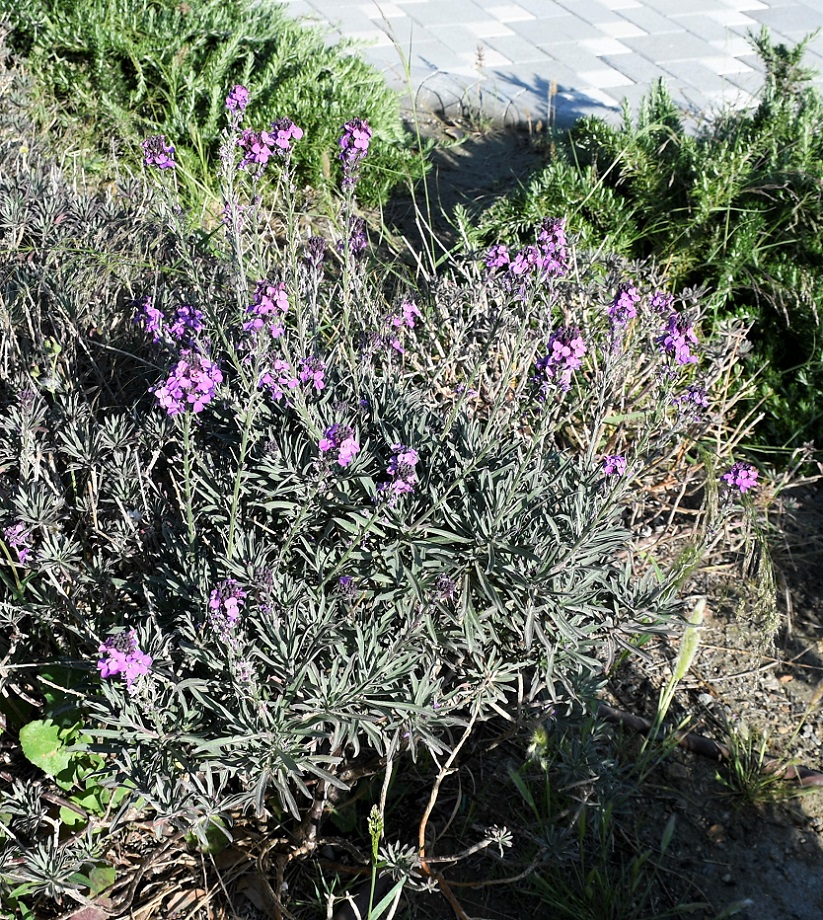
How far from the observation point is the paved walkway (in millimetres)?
6090

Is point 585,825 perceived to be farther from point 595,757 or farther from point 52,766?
point 52,766

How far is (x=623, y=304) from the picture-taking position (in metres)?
2.64

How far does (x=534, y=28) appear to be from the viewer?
7164mm

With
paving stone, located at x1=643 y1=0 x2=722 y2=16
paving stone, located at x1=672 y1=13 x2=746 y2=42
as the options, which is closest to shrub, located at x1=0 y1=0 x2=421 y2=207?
paving stone, located at x1=672 y1=13 x2=746 y2=42

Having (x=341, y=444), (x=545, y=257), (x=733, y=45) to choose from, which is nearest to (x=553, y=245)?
(x=545, y=257)

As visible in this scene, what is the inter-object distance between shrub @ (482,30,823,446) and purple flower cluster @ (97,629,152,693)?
9.16 feet

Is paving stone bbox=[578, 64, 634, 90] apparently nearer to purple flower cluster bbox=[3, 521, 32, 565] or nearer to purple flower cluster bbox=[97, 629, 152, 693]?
purple flower cluster bbox=[3, 521, 32, 565]

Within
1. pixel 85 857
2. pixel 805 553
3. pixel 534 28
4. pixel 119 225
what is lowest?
pixel 85 857

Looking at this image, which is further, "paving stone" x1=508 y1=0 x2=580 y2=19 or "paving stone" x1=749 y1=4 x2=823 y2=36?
"paving stone" x1=508 y1=0 x2=580 y2=19

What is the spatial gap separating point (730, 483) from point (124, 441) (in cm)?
180

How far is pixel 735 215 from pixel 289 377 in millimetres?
2709

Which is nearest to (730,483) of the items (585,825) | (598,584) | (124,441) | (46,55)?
(598,584)

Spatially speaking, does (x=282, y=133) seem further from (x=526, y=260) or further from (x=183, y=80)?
(x=183, y=80)

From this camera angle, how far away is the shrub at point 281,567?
208 centimetres
